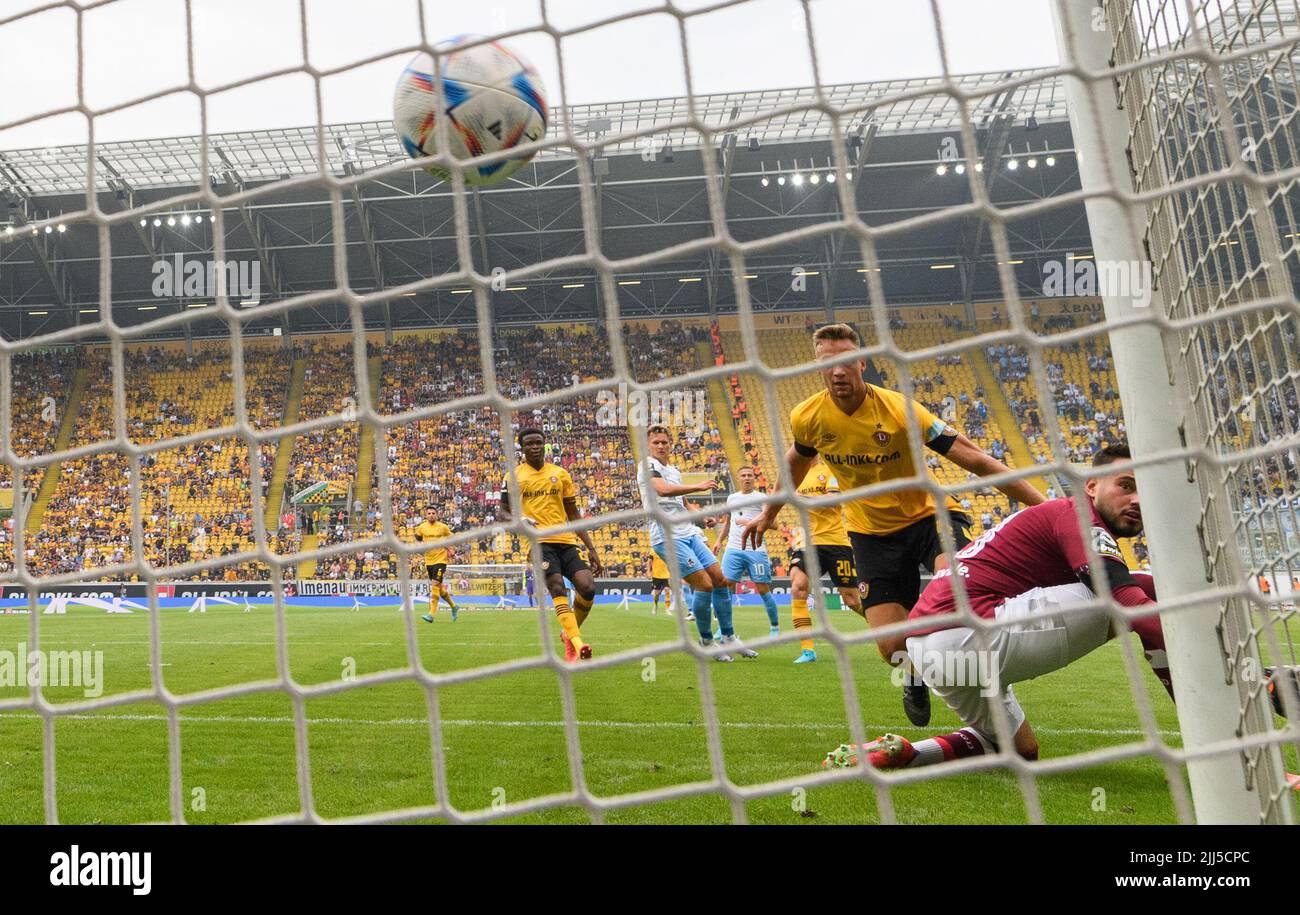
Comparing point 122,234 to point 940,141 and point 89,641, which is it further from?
point 940,141

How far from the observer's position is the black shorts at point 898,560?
14.0ft

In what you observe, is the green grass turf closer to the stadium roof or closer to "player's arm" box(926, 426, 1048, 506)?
"player's arm" box(926, 426, 1048, 506)

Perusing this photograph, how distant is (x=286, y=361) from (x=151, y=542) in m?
6.51

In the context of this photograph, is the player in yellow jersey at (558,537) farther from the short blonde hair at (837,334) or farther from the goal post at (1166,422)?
the goal post at (1166,422)

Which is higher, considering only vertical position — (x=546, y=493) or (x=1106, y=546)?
(x=546, y=493)

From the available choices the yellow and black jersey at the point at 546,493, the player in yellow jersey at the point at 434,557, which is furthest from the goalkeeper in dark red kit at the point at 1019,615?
the player in yellow jersey at the point at 434,557

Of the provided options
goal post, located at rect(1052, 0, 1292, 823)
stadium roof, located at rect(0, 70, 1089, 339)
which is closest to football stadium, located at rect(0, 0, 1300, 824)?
goal post, located at rect(1052, 0, 1292, 823)

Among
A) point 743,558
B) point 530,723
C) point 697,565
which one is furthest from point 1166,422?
point 743,558

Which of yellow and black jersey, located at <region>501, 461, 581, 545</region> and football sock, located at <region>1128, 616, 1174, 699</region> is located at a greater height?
yellow and black jersey, located at <region>501, 461, 581, 545</region>

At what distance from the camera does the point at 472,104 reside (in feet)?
10.3

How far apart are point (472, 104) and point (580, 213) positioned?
64.3 feet

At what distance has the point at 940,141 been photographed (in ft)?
65.7

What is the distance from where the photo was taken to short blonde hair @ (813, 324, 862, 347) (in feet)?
12.8

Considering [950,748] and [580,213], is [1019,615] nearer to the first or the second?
[950,748]
